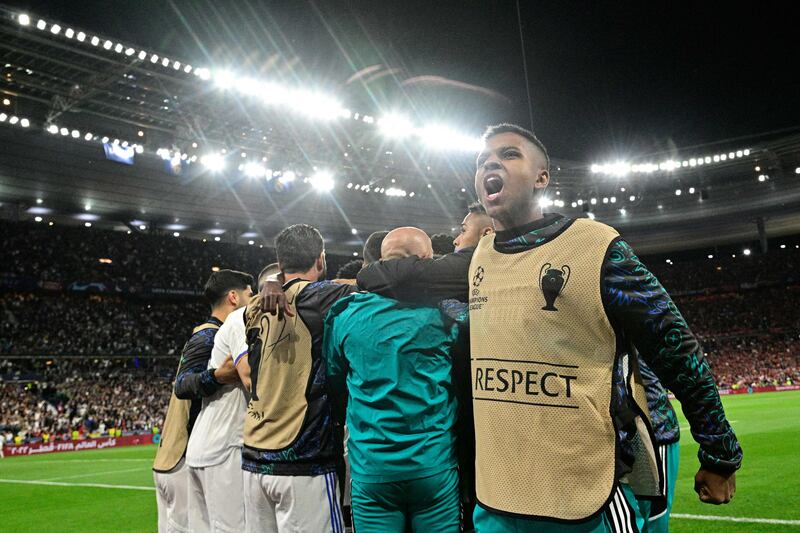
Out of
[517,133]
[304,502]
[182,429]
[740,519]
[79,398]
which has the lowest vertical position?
[740,519]

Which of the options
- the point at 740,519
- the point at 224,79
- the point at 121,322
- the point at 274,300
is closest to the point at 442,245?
the point at 274,300

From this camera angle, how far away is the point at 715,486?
6.18ft

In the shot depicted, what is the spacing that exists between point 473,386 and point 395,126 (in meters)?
32.2

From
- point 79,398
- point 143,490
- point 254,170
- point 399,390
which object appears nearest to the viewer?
point 399,390

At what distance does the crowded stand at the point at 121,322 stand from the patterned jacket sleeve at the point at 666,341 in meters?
27.6

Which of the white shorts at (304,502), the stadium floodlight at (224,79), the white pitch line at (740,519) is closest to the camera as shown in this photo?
the white shorts at (304,502)

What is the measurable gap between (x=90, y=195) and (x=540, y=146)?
3691cm

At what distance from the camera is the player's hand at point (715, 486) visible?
6.18ft

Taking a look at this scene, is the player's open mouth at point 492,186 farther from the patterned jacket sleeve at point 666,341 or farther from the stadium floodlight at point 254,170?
the stadium floodlight at point 254,170

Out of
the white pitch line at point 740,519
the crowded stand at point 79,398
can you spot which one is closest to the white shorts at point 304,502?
the white pitch line at point 740,519

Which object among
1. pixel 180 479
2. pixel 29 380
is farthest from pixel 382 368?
pixel 29 380

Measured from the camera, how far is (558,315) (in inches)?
78.4

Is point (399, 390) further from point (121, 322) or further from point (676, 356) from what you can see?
point (121, 322)

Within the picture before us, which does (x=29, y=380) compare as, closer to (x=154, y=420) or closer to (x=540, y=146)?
(x=154, y=420)
